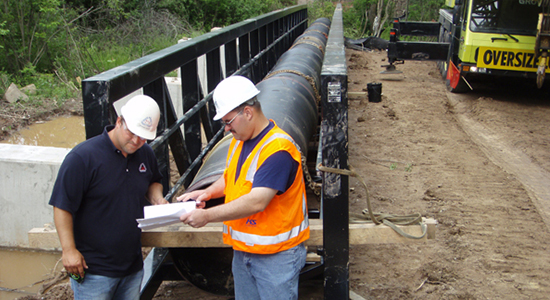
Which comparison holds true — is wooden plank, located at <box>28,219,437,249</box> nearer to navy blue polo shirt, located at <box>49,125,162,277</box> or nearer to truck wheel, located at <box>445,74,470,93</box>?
navy blue polo shirt, located at <box>49,125,162,277</box>

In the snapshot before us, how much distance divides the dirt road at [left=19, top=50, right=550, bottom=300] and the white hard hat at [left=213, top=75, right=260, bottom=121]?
2273 millimetres

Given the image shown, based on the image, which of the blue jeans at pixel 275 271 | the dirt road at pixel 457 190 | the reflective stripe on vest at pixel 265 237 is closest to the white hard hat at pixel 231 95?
the reflective stripe on vest at pixel 265 237

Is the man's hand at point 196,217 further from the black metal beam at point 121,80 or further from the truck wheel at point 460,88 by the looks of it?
the truck wheel at point 460,88

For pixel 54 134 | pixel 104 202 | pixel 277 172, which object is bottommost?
pixel 54 134

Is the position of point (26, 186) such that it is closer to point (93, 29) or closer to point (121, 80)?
point (121, 80)

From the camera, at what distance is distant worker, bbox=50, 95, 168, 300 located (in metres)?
2.57

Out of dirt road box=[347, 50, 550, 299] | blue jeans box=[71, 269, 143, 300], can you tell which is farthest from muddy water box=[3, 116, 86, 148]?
blue jeans box=[71, 269, 143, 300]

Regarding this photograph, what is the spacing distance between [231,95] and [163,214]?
73cm

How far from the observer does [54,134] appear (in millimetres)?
9625

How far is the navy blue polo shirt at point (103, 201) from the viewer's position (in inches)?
101

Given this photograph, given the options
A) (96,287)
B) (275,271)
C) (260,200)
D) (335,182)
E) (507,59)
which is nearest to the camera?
(260,200)

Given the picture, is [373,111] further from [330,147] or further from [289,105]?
[330,147]

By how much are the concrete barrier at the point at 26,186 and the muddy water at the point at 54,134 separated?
3772mm

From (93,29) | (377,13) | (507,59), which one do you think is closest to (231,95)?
(507,59)
